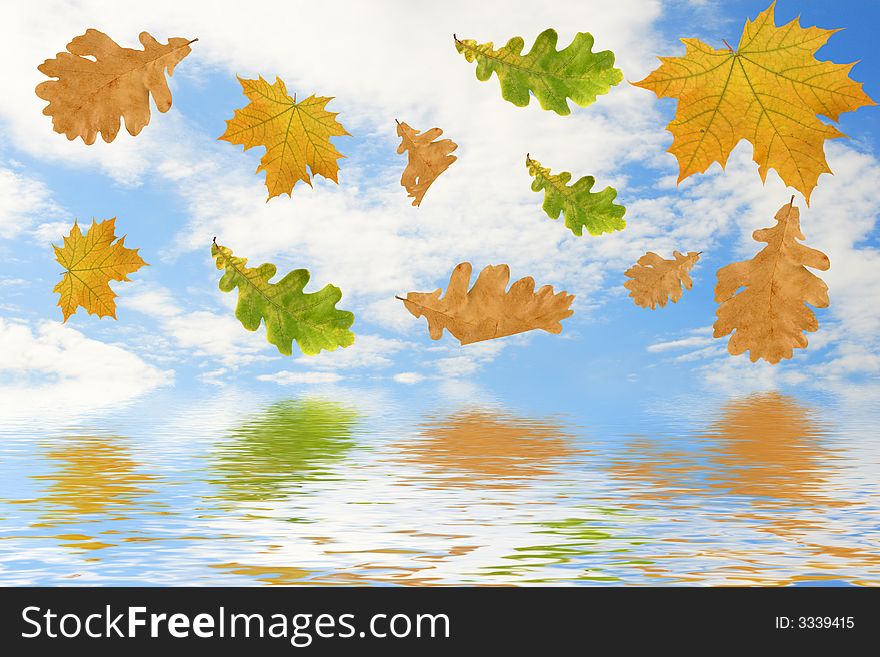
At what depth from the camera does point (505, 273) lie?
1.92 m

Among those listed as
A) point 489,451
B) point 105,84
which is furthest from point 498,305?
point 105,84

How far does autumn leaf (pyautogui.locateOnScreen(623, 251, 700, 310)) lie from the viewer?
8.29 feet

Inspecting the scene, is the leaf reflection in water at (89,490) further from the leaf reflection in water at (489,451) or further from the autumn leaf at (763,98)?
the autumn leaf at (763,98)

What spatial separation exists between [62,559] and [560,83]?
154cm

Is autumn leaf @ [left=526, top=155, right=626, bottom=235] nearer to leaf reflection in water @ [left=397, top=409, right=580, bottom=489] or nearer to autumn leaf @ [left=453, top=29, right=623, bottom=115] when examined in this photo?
autumn leaf @ [left=453, top=29, right=623, bottom=115]

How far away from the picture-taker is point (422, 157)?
2.32 meters

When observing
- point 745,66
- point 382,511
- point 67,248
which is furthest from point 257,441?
point 745,66

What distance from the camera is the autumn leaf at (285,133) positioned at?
81.2 inches

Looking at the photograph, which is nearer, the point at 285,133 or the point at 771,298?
the point at 771,298

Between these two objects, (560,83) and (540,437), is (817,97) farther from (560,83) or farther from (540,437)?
(540,437)

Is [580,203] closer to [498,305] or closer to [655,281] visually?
[655,281]

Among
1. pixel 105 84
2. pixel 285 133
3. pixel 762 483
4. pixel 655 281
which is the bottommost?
pixel 762 483

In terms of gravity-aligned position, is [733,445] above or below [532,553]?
above

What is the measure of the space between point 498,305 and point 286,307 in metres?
0.53
